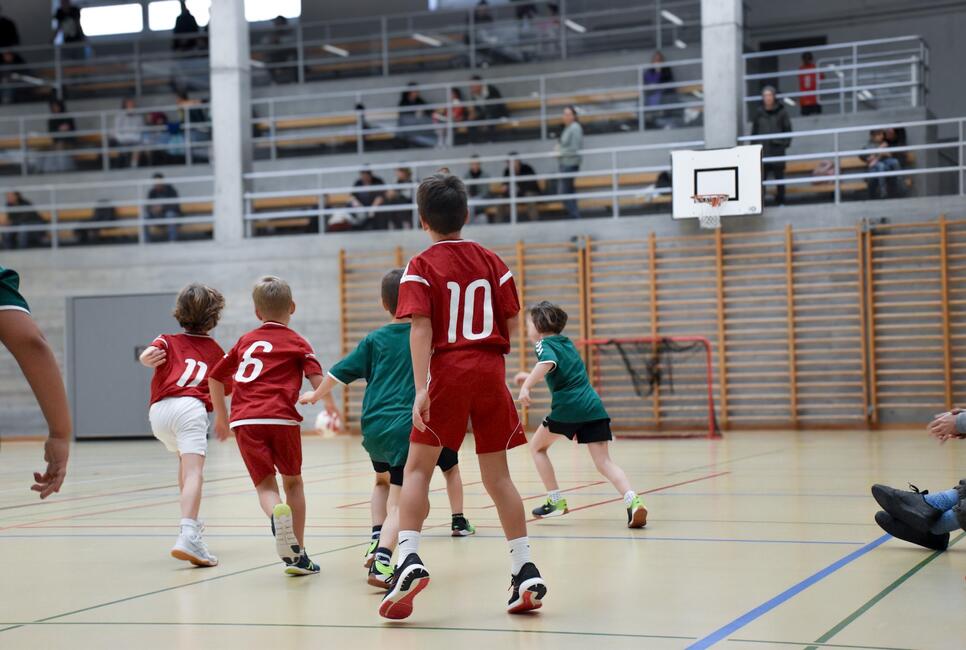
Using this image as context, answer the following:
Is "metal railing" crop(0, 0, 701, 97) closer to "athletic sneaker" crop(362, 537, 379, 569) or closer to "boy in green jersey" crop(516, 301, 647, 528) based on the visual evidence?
"boy in green jersey" crop(516, 301, 647, 528)

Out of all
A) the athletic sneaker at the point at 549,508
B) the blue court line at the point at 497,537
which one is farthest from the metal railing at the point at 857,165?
the blue court line at the point at 497,537

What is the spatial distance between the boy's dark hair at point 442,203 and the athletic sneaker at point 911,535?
2615mm

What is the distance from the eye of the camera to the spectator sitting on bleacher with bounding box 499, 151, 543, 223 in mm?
19127

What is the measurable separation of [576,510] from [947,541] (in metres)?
2.78

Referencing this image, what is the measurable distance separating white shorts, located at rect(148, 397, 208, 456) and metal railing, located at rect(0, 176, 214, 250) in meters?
14.9

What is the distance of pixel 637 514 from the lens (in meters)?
6.49

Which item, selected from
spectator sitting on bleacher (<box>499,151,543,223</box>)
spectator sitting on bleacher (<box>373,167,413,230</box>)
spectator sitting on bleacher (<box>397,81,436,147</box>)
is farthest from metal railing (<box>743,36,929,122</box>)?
spectator sitting on bleacher (<box>397,81,436,147</box>)

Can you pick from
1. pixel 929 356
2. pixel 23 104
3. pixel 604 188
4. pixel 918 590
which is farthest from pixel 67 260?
pixel 918 590

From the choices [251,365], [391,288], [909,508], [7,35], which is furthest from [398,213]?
[909,508]

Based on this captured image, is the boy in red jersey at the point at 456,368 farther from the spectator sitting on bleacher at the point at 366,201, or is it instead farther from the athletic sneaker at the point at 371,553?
the spectator sitting on bleacher at the point at 366,201

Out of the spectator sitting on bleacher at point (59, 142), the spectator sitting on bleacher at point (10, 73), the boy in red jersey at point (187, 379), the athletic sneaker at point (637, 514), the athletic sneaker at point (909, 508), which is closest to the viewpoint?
the athletic sneaker at point (909, 508)

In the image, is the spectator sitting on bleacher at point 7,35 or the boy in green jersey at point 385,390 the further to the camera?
the spectator sitting on bleacher at point 7,35

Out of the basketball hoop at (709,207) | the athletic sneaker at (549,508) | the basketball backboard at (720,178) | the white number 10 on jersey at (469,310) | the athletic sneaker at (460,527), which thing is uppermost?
the basketball backboard at (720,178)

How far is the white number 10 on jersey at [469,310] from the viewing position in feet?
14.2
